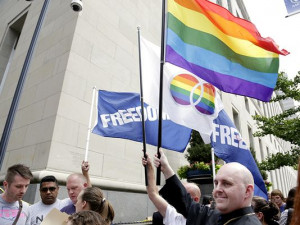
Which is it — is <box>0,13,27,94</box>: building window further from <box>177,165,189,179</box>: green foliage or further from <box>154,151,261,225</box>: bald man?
<box>154,151,261,225</box>: bald man

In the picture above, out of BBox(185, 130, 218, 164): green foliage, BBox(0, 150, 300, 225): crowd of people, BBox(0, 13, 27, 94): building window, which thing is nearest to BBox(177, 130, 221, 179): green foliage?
BBox(185, 130, 218, 164): green foliage

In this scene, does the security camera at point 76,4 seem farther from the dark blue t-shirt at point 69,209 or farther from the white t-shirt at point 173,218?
the white t-shirt at point 173,218

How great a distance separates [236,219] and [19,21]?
12.4 metres

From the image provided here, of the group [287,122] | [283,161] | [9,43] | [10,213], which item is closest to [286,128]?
[287,122]

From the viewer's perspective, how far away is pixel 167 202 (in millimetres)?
2971

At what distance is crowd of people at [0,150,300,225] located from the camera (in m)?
2.14

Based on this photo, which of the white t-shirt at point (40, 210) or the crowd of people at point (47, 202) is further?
the white t-shirt at point (40, 210)

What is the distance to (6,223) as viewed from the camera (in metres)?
3.13

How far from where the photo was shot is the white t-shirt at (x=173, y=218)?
2734mm

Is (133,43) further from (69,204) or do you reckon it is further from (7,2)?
(7,2)

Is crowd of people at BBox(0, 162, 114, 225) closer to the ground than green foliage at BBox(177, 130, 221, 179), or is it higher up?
closer to the ground

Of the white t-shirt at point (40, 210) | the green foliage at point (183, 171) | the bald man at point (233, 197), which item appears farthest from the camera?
the green foliage at point (183, 171)

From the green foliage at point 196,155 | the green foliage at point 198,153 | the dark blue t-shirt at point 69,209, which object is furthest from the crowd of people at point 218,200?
the green foliage at point 198,153

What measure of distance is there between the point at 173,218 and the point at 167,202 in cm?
24
